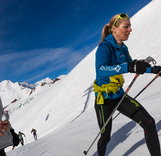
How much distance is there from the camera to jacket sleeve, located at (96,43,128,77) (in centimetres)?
330

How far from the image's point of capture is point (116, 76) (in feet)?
12.4

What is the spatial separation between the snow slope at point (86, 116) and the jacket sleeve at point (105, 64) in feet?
5.76

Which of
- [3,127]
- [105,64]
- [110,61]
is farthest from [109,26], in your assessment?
[3,127]

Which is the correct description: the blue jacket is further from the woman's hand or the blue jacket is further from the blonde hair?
the woman's hand

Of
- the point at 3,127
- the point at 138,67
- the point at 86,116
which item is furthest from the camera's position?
the point at 86,116

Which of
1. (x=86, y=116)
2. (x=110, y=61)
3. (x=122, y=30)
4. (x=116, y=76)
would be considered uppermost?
(x=86, y=116)

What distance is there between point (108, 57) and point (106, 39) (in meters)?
0.37

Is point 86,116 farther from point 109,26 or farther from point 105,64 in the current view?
point 105,64

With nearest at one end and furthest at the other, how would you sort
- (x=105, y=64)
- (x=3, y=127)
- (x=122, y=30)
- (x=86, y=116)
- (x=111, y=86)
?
1. (x=3, y=127)
2. (x=105, y=64)
3. (x=122, y=30)
4. (x=111, y=86)
5. (x=86, y=116)

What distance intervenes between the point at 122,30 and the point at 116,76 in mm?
704

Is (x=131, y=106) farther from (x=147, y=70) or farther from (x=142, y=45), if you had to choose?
(x=142, y=45)

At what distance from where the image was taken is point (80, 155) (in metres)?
6.05

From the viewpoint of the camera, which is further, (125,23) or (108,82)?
(108,82)

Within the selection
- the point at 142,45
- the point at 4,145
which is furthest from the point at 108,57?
the point at 142,45
